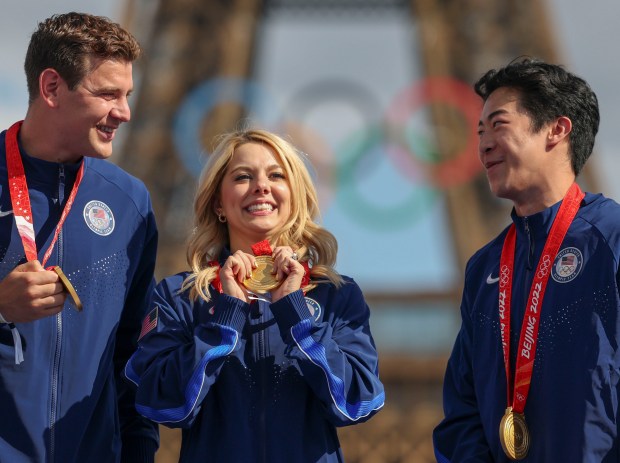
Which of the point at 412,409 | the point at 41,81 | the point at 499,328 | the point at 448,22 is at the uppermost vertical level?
the point at 448,22

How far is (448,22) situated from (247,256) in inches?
791

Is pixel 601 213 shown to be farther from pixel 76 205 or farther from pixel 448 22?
pixel 448 22

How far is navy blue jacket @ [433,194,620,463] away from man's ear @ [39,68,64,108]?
1.45m

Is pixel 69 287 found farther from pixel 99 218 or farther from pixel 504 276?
pixel 504 276

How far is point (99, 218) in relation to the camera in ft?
12.8

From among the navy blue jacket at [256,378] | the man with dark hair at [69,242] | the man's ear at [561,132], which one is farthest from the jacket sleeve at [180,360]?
the man's ear at [561,132]

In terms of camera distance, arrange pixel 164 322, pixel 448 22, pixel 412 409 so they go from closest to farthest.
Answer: pixel 164 322 → pixel 412 409 → pixel 448 22

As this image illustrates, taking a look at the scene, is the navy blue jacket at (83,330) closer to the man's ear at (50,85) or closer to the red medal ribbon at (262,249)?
the man's ear at (50,85)

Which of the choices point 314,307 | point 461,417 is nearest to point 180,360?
point 314,307

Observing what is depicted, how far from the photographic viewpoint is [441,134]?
20.7m

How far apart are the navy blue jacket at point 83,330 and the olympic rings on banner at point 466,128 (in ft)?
51.5

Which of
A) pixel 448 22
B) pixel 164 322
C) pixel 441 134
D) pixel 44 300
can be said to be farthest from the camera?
pixel 448 22

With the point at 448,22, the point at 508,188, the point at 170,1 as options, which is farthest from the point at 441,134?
the point at 508,188

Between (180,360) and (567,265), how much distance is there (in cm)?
116
